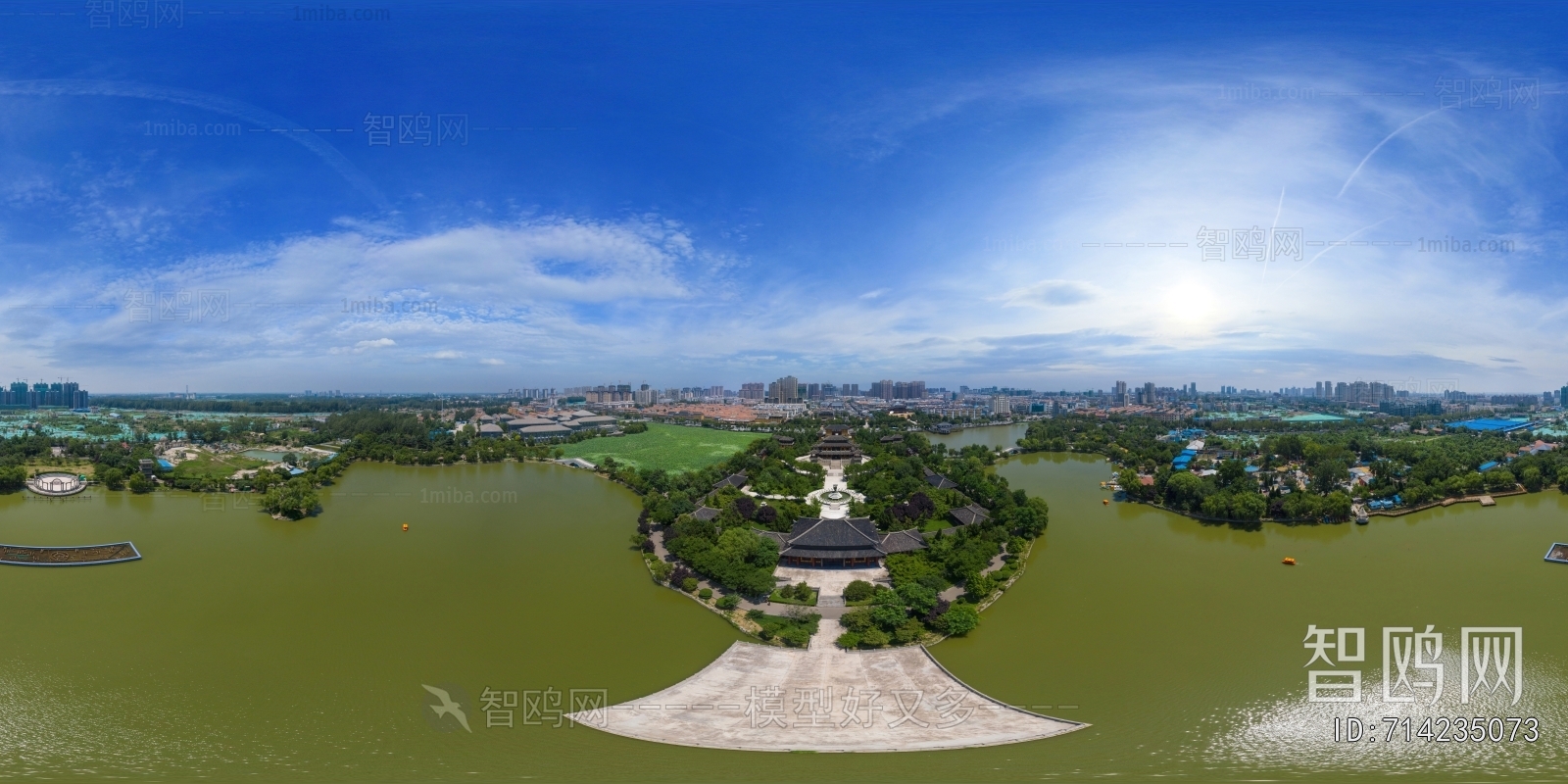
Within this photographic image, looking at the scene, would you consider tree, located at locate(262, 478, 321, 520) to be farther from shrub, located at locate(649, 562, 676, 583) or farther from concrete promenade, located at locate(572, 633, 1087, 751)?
concrete promenade, located at locate(572, 633, 1087, 751)

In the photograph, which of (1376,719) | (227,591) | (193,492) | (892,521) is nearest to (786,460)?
(892,521)

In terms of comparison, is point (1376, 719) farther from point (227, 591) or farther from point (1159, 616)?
point (227, 591)

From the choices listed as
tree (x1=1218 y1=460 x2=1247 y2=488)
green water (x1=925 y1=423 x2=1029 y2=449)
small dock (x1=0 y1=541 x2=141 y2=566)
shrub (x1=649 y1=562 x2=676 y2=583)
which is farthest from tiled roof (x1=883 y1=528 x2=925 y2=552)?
green water (x1=925 y1=423 x2=1029 y2=449)

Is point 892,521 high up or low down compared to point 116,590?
up

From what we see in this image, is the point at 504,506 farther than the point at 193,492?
No

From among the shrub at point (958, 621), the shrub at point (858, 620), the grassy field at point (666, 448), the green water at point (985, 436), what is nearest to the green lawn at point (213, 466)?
the grassy field at point (666, 448)

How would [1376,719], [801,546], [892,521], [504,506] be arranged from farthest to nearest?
[504,506] → [892,521] → [801,546] → [1376,719]

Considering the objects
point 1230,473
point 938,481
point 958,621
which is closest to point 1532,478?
point 1230,473

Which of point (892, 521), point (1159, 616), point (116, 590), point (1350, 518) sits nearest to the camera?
point (1159, 616)
